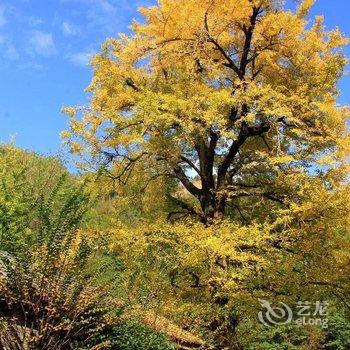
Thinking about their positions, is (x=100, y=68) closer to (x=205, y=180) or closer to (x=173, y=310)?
(x=205, y=180)

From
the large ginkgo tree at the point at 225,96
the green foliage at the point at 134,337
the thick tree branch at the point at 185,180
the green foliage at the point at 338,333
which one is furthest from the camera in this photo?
the green foliage at the point at 338,333

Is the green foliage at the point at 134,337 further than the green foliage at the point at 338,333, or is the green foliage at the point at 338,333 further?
the green foliage at the point at 338,333

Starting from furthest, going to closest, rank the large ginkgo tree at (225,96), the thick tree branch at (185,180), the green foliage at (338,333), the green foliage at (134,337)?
the green foliage at (338,333) < the thick tree branch at (185,180) < the large ginkgo tree at (225,96) < the green foliage at (134,337)

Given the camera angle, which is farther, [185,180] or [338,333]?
[338,333]

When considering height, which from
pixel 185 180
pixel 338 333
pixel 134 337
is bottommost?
pixel 134 337

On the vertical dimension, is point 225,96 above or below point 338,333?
above

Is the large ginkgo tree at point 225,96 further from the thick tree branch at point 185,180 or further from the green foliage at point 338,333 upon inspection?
the green foliage at point 338,333

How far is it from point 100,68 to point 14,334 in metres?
8.46

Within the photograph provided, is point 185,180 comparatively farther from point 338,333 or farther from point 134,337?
point 338,333

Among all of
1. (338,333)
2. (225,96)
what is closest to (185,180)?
(225,96)

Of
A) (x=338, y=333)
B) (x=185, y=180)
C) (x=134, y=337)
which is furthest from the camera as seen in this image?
(x=338, y=333)

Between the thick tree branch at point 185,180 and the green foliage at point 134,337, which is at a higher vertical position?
the thick tree branch at point 185,180

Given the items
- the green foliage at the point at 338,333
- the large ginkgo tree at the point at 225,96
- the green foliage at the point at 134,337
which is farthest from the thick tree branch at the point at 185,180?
the green foliage at the point at 338,333

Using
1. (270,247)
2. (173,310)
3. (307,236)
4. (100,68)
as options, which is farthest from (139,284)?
(100,68)
